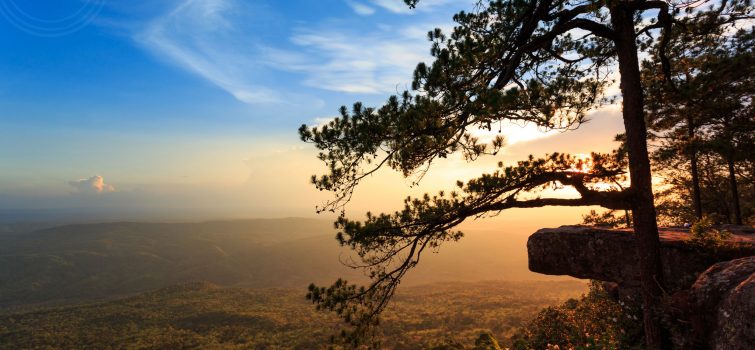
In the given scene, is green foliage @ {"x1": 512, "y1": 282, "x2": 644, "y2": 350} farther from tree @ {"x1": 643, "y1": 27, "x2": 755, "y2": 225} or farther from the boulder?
tree @ {"x1": 643, "y1": 27, "x2": 755, "y2": 225}

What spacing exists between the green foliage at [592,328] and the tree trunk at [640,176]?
1493mm

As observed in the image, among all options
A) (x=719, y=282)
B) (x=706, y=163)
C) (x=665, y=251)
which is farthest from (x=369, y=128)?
(x=706, y=163)

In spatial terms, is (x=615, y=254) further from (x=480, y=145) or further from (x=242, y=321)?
(x=242, y=321)

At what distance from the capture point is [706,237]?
913 cm

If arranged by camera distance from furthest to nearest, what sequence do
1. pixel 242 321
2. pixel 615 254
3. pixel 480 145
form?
pixel 242 321 < pixel 615 254 < pixel 480 145

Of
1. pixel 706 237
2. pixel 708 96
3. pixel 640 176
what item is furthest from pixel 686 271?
pixel 708 96

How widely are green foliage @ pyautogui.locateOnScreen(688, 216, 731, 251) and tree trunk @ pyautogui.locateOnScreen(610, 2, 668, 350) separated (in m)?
2.80

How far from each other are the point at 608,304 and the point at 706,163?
11701 millimetres

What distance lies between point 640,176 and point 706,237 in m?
4.16

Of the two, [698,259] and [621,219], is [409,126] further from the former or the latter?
[621,219]

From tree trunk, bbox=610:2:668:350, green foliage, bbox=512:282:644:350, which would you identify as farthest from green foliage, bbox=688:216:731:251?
tree trunk, bbox=610:2:668:350

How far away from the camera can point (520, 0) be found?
22.2 ft

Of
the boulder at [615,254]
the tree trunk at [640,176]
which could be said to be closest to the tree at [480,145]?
the tree trunk at [640,176]

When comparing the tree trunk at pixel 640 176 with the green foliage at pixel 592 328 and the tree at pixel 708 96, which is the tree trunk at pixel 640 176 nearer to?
the green foliage at pixel 592 328
